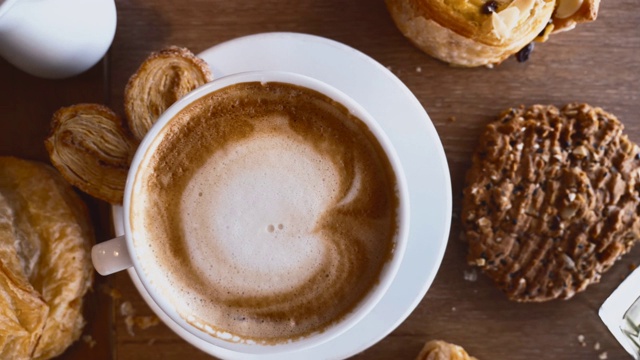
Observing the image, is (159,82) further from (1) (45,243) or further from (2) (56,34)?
(1) (45,243)

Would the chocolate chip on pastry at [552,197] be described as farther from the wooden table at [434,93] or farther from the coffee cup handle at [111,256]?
the coffee cup handle at [111,256]

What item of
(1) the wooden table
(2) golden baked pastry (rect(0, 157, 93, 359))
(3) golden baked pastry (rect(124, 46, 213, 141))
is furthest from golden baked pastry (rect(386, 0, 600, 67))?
(2) golden baked pastry (rect(0, 157, 93, 359))

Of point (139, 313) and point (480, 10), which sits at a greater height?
point (480, 10)

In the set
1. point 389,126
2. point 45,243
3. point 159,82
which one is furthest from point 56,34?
point 389,126

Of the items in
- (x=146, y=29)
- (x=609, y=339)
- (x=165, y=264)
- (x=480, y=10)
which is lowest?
(x=609, y=339)

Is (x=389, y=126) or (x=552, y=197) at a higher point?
(x=389, y=126)

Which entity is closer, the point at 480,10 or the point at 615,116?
the point at 480,10

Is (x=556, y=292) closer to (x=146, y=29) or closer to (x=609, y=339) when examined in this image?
(x=609, y=339)

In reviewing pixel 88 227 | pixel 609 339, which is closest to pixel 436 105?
pixel 609 339
